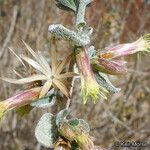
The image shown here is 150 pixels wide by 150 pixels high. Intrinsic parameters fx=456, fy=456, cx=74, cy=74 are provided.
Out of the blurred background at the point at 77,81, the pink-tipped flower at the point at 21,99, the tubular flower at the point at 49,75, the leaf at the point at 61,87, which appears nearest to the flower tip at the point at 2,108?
the pink-tipped flower at the point at 21,99

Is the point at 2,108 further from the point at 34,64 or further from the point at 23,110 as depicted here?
the point at 34,64

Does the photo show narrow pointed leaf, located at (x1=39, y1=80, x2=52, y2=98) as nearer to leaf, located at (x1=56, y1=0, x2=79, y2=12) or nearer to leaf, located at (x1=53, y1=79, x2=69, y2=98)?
leaf, located at (x1=53, y1=79, x2=69, y2=98)

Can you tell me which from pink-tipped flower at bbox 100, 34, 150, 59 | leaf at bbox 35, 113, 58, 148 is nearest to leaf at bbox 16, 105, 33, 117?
leaf at bbox 35, 113, 58, 148

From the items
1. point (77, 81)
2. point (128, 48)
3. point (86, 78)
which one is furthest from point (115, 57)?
point (77, 81)

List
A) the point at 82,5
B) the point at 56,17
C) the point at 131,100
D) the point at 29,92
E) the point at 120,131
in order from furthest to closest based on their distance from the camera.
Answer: the point at 131,100
the point at 56,17
the point at 120,131
the point at 29,92
the point at 82,5

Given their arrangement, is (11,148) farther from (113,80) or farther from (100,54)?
(100,54)

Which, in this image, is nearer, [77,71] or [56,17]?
[77,71]

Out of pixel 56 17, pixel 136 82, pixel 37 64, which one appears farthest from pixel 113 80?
pixel 37 64

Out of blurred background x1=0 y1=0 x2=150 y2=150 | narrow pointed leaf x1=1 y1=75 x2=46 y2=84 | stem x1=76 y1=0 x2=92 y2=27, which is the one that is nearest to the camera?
stem x1=76 y1=0 x2=92 y2=27
